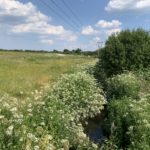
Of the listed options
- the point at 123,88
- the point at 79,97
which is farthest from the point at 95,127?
the point at 123,88

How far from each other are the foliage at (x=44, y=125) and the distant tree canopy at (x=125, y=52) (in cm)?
1126

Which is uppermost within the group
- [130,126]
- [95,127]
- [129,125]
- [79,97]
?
[130,126]

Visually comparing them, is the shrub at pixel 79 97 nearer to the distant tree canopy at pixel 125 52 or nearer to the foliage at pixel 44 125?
the foliage at pixel 44 125

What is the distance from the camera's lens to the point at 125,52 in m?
28.7

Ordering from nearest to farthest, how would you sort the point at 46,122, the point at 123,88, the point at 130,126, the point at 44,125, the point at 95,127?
the point at 44,125 < the point at 130,126 < the point at 46,122 < the point at 95,127 < the point at 123,88

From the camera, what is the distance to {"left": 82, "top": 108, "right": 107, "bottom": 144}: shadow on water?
51.6 ft

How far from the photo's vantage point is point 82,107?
17.5 meters

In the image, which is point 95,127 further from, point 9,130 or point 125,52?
point 125,52

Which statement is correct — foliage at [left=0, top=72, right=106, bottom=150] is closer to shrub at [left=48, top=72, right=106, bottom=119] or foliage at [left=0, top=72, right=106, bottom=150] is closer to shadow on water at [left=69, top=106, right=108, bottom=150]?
shrub at [left=48, top=72, right=106, bottom=119]

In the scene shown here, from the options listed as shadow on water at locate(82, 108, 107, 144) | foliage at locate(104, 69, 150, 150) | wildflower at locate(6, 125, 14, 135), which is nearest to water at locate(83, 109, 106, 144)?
shadow on water at locate(82, 108, 107, 144)

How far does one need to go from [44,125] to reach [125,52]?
19.0 meters

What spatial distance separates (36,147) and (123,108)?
6214 millimetres

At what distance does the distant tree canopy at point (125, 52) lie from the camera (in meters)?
28.4

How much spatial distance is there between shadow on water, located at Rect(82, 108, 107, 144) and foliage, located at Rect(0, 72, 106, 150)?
459mm
